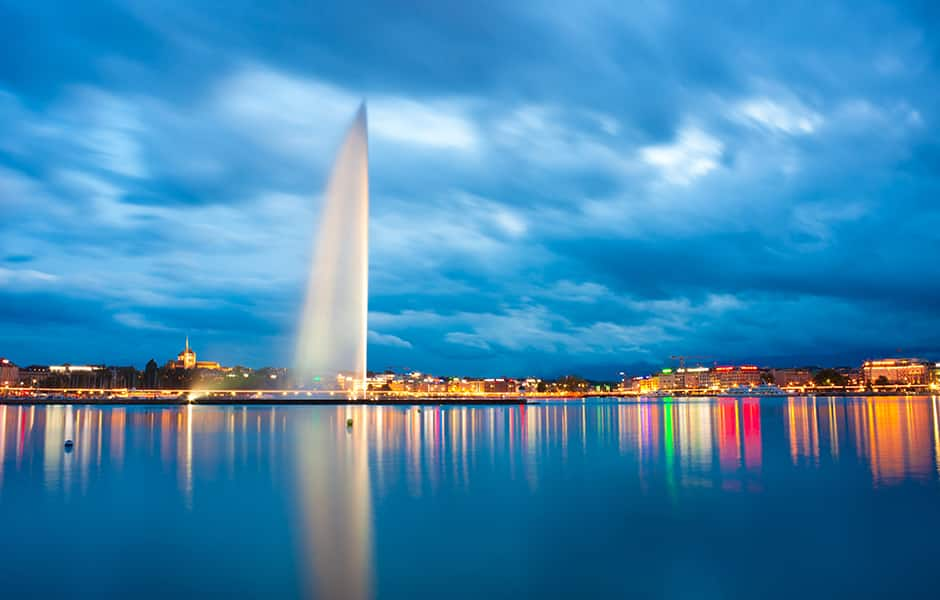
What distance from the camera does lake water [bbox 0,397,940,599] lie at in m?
10.2

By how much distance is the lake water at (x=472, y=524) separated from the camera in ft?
33.3

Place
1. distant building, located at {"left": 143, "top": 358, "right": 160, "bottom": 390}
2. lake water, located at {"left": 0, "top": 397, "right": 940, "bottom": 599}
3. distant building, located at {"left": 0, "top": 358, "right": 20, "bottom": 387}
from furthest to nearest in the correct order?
distant building, located at {"left": 0, "top": 358, "right": 20, "bottom": 387} < distant building, located at {"left": 143, "top": 358, "right": 160, "bottom": 390} < lake water, located at {"left": 0, "top": 397, "right": 940, "bottom": 599}

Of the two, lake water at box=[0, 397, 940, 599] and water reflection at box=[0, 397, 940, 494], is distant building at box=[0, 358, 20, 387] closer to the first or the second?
water reflection at box=[0, 397, 940, 494]

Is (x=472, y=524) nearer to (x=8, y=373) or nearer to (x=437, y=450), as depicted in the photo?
(x=437, y=450)

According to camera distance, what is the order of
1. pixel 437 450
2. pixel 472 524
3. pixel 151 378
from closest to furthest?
pixel 472 524
pixel 437 450
pixel 151 378

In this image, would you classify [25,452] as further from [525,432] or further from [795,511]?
[795,511]

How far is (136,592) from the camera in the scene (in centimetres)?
979

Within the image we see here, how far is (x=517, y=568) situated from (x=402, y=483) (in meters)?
9.03

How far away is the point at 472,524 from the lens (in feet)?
46.0

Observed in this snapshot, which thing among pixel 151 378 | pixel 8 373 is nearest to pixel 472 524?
pixel 151 378

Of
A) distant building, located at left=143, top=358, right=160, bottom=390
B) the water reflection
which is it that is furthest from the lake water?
distant building, located at left=143, top=358, right=160, bottom=390

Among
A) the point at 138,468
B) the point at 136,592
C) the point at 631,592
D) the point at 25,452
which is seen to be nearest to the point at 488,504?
the point at 631,592

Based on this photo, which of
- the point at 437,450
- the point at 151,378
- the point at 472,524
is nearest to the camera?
the point at 472,524

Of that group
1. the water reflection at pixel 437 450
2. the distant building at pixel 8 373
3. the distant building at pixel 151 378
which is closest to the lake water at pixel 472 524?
the water reflection at pixel 437 450
